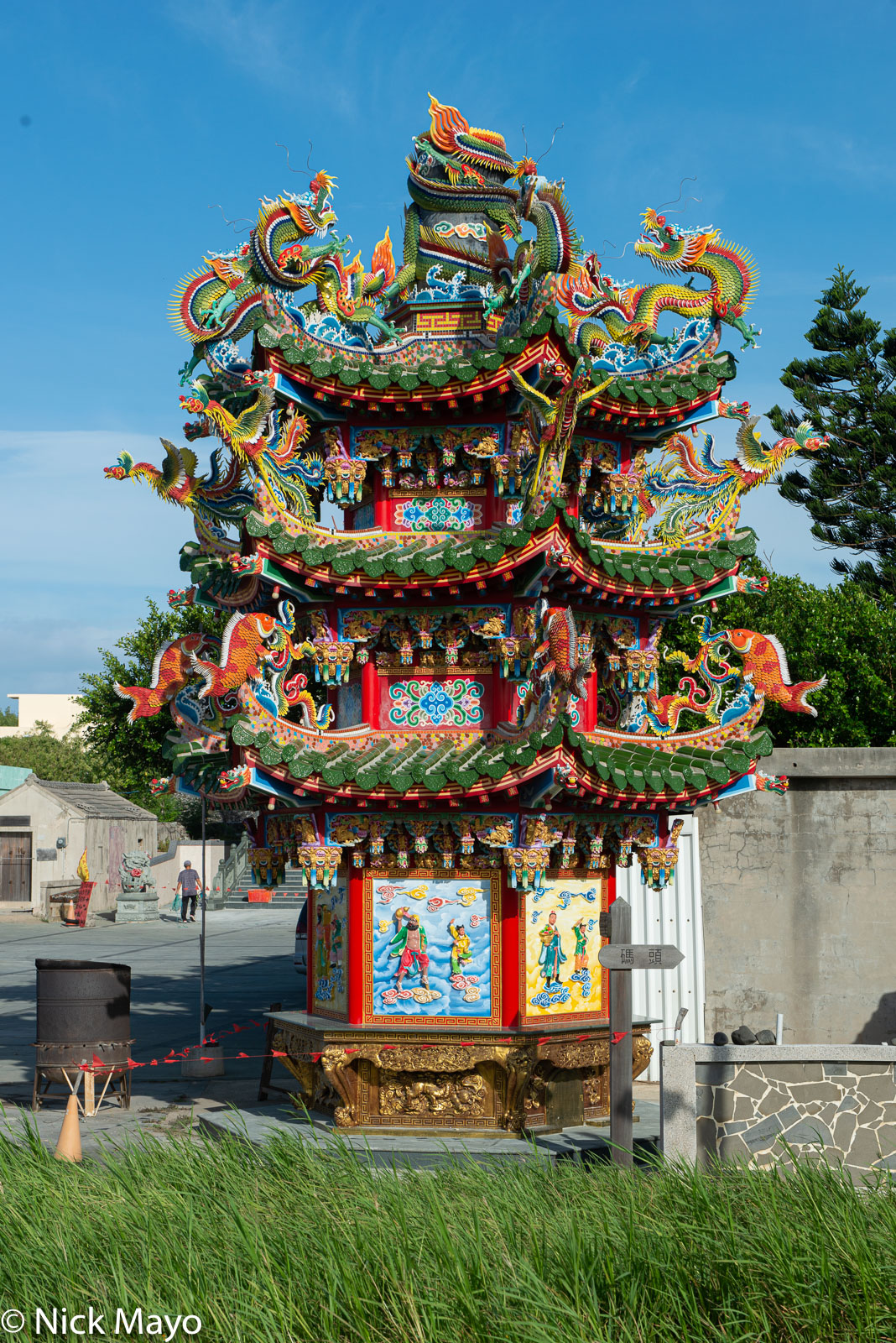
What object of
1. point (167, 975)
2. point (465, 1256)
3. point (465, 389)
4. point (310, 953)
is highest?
point (465, 389)

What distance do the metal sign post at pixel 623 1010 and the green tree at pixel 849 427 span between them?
29409mm

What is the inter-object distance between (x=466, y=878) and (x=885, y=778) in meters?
7.89

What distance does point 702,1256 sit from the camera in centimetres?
776

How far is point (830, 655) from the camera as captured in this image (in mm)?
27641

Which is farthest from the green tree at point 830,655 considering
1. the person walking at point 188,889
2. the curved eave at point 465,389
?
the person walking at point 188,889

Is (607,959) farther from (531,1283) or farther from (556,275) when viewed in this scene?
(556,275)

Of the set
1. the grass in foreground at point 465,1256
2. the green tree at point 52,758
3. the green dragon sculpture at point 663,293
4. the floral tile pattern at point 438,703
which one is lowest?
the grass in foreground at point 465,1256

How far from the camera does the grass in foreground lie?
717cm

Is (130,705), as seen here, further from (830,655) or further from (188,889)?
(830,655)

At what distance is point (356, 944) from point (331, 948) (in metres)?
0.74

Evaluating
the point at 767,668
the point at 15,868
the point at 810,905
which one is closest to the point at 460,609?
the point at 767,668

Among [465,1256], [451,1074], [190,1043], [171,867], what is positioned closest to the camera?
[465,1256]

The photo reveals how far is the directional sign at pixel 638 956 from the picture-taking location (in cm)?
1183

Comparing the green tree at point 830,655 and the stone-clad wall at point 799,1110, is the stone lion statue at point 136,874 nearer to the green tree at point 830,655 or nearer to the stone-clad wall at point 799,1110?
the green tree at point 830,655
